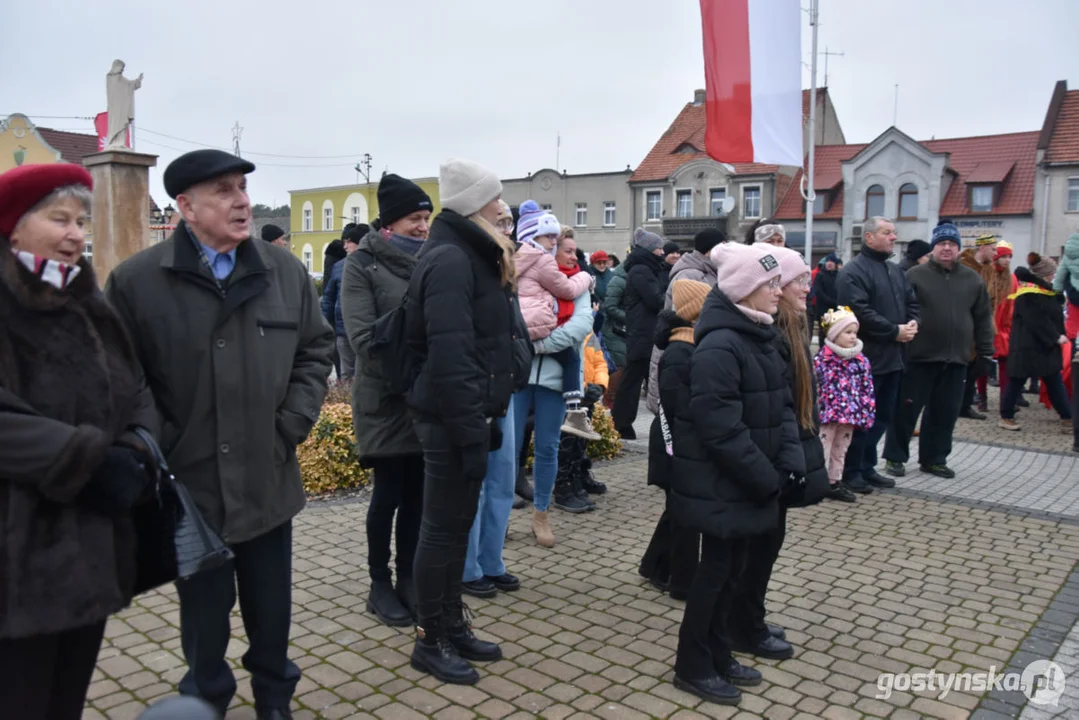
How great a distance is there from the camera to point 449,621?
3916 millimetres

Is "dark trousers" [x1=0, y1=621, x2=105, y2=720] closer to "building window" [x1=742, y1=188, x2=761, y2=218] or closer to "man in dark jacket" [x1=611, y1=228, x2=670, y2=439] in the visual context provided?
"man in dark jacket" [x1=611, y1=228, x2=670, y2=439]

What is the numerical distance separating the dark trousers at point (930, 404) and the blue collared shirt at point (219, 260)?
6.33m

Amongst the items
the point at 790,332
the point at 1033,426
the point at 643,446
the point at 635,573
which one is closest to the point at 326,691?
the point at 635,573

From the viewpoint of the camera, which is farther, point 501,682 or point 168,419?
point 501,682

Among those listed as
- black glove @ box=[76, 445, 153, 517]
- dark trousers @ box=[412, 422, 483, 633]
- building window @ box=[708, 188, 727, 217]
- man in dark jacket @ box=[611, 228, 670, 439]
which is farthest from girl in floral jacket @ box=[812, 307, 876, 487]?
building window @ box=[708, 188, 727, 217]

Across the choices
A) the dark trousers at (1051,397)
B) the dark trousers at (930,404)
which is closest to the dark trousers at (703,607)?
the dark trousers at (930,404)

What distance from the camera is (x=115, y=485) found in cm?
243

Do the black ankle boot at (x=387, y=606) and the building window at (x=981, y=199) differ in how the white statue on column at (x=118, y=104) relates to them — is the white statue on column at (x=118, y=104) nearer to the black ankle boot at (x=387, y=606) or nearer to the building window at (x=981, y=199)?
the black ankle boot at (x=387, y=606)

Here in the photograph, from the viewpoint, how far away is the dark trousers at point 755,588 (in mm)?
4078

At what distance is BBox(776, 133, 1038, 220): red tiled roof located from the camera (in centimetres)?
3800

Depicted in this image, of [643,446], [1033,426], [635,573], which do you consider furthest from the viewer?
[1033,426]

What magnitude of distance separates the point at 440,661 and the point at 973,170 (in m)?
42.5

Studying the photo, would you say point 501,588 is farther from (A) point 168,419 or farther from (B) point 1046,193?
(B) point 1046,193

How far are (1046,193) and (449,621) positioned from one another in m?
39.9
